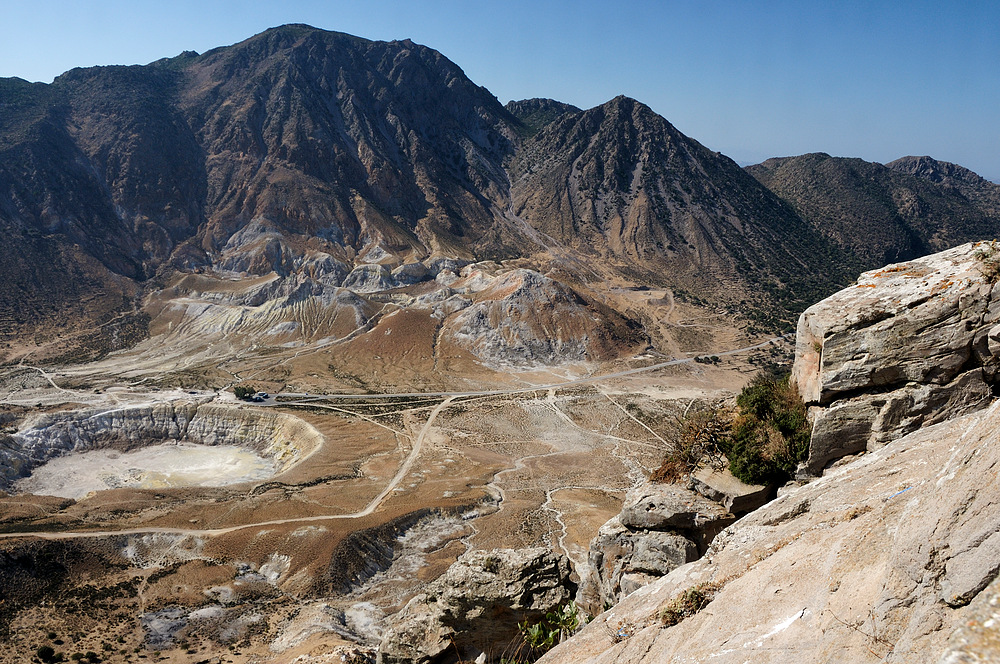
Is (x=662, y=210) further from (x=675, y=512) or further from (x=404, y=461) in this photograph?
(x=675, y=512)

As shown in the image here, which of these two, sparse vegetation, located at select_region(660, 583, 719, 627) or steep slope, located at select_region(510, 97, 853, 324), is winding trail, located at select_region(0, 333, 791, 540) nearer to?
sparse vegetation, located at select_region(660, 583, 719, 627)

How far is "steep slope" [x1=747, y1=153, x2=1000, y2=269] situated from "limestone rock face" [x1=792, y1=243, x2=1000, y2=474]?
421ft

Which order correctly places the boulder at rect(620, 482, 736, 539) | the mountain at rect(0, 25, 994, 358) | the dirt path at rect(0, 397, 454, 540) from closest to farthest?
the boulder at rect(620, 482, 736, 539) < the dirt path at rect(0, 397, 454, 540) < the mountain at rect(0, 25, 994, 358)

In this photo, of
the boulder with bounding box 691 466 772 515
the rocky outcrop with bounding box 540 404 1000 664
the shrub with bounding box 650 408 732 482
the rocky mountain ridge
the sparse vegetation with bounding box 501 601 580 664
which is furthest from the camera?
the shrub with bounding box 650 408 732 482

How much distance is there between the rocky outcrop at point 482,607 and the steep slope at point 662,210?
96.1 meters

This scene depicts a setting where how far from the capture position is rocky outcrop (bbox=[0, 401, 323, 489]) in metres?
48.1

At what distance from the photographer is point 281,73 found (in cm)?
14750

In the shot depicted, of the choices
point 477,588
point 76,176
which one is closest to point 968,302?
point 477,588

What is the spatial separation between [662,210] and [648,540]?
409ft

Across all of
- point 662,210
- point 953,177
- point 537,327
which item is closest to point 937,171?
point 953,177

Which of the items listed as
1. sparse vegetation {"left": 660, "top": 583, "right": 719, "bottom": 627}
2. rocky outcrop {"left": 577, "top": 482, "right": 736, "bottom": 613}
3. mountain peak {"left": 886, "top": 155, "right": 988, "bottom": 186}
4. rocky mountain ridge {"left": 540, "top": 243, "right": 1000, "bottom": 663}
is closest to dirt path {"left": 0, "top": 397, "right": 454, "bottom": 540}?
rocky outcrop {"left": 577, "top": 482, "right": 736, "bottom": 613}

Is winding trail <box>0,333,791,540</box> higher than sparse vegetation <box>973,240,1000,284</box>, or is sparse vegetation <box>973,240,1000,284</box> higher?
sparse vegetation <box>973,240,1000,284</box>

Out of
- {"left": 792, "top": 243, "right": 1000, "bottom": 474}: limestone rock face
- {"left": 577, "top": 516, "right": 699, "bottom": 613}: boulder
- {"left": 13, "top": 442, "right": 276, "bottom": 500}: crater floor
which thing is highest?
{"left": 792, "top": 243, "right": 1000, "bottom": 474}: limestone rock face

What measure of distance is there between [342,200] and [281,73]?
52449 mm
